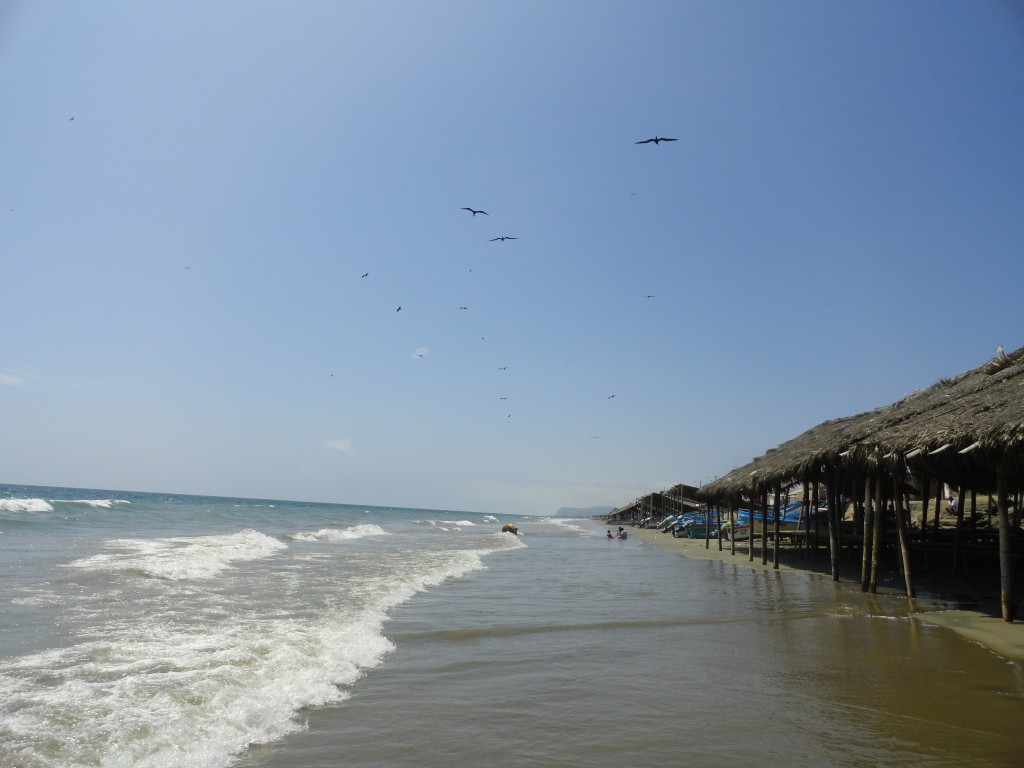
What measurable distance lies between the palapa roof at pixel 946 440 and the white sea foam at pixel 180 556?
13.4 m

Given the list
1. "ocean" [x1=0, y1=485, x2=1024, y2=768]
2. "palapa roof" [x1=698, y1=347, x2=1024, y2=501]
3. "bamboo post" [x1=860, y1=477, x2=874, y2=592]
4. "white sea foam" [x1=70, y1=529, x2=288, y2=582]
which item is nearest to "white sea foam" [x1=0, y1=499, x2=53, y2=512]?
"white sea foam" [x1=70, y1=529, x2=288, y2=582]

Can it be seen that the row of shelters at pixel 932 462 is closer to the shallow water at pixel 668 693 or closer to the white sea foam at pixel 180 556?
the shallow water at pixel 668 693

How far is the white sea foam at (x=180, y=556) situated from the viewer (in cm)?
1434

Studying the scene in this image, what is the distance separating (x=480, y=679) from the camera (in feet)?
21.4

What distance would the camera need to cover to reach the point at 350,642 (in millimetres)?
7883

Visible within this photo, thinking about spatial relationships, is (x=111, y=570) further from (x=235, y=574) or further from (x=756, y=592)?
(x=756, y=592)

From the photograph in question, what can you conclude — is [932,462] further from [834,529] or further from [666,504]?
[666,504]

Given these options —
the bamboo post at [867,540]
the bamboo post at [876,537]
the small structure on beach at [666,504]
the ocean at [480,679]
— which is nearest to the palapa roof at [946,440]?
the bamboo post at [876,537]

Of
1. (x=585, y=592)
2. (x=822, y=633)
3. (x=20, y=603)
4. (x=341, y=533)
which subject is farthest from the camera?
(x=341, y=533)

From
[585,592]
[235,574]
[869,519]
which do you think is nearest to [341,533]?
[235,574]

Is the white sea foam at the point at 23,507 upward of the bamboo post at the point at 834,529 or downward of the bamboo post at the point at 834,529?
downward

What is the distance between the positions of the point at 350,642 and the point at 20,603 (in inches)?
231

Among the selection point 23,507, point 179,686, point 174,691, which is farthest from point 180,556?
point 23,507

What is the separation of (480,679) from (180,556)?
13.9 m
